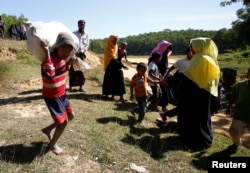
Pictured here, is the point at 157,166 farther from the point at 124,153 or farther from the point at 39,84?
the point at 39,84

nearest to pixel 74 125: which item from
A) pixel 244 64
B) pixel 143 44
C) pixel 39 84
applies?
pixel 39 84

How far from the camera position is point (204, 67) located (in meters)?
5.76

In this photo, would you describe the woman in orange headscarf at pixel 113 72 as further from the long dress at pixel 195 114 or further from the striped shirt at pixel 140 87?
the long dress at pixel 195 114

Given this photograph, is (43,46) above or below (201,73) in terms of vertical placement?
above

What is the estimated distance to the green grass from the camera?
180 inches

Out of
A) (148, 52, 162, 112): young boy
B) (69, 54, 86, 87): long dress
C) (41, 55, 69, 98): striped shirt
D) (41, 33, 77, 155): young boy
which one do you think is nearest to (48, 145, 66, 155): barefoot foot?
(41, 33, 77, 155): young boy

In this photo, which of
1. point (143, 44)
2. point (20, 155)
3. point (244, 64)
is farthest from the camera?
point (143, 44)

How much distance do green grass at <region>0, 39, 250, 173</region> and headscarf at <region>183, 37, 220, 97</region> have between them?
117 cm

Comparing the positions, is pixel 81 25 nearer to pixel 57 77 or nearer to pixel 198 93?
pixel 198 93

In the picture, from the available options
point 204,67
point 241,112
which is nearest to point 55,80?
point 204,67

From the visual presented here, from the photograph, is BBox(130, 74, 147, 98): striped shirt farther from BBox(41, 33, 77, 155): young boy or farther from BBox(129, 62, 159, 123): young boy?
BBox(41, 33, 77, 155): young boy

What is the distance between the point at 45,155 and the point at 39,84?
23.2ft

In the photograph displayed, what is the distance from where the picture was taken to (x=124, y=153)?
5.30 metres

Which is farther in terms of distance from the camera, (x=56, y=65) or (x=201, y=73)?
(x=201, y=73)
